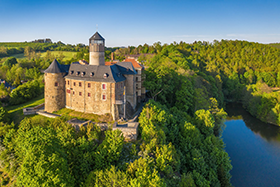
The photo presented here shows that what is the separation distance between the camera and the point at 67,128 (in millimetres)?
30328

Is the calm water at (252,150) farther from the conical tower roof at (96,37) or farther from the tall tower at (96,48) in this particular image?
the conical tower roof at (96,37)

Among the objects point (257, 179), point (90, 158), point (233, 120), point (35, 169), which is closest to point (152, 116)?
point (90, 158)

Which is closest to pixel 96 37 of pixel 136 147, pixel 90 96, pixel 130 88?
pixel 90 96

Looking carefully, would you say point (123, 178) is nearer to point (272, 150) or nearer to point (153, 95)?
Answer: point (153, 95)

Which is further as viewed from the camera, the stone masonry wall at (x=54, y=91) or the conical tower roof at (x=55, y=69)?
the stone masonry wall at (x=54, y=91)

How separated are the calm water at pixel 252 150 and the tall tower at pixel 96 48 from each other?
3481 centimetres

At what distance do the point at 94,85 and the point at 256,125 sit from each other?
173 feet

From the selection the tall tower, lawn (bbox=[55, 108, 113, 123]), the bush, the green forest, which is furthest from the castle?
the bush

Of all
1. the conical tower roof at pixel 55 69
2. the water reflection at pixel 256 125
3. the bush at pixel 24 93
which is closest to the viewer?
the conical tower roof at pixel 55 69

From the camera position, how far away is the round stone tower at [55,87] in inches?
1565

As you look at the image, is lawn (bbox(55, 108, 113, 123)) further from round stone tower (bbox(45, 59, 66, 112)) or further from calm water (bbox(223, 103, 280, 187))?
calm water (bbox(223, 103, 280, 187))

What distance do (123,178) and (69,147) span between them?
28.2ft

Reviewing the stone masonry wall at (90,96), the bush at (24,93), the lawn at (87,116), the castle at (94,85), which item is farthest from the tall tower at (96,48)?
the bush at (24,93)

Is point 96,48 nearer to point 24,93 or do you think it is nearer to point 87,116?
point 87,116
